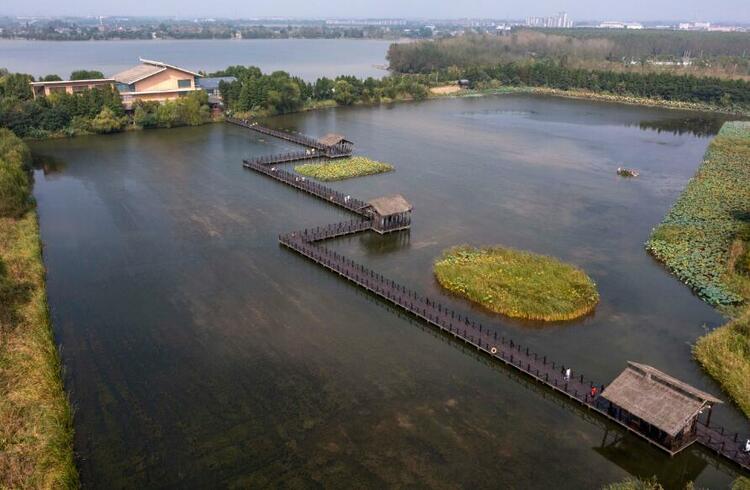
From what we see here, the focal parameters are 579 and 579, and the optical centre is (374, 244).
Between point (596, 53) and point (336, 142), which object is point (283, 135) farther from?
point (596, 53)

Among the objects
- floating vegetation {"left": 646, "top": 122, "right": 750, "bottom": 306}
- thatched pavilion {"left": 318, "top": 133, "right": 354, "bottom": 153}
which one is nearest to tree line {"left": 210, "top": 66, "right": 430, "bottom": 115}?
thatched pavilion {"left": 318, "top": 133, "right": 354, "bottom": 153}

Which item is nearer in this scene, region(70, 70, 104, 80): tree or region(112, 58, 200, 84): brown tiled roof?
region(112, 58, 200, 84): brown tiled roof

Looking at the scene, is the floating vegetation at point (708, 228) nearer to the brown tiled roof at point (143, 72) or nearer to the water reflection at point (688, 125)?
the water reflection at point (688, 125)

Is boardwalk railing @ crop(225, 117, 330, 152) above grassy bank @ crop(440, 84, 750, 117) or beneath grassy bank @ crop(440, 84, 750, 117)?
beneath

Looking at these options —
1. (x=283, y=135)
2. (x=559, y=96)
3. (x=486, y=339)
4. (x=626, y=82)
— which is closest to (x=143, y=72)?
(x=283, y=135)

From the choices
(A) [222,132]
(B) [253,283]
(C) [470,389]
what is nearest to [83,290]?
(B) [253,283]

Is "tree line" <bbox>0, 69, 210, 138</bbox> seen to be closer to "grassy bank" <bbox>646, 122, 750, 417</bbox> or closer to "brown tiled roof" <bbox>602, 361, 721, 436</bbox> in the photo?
"grassy bank" <bbox>646, 122, 750, 417</bbox>
